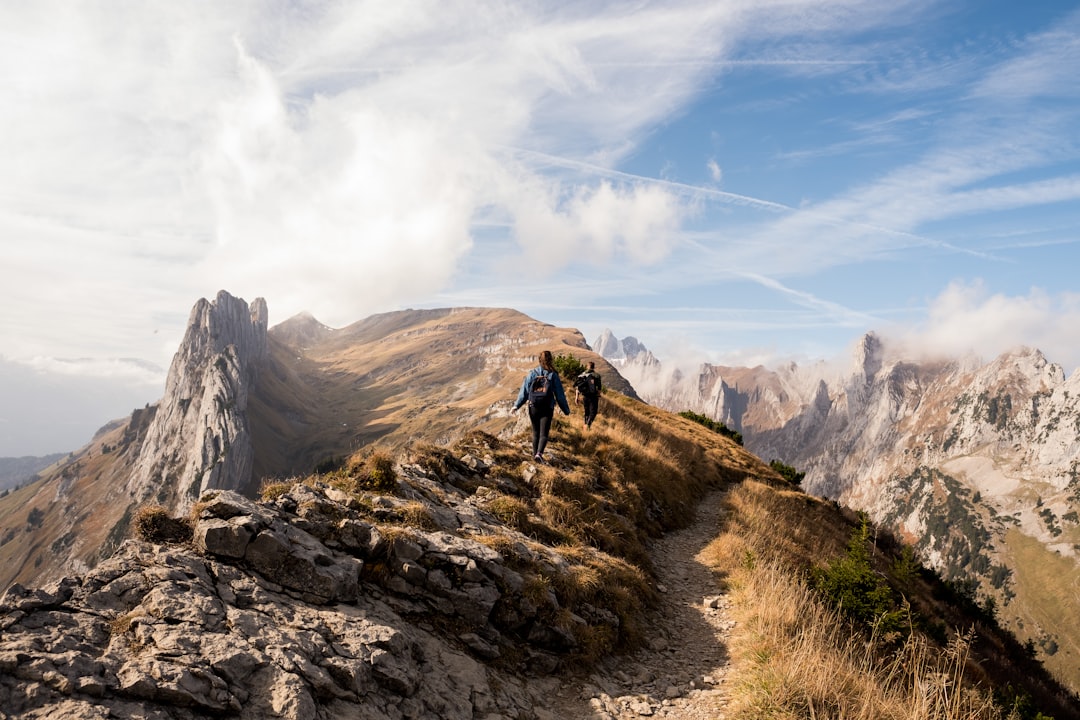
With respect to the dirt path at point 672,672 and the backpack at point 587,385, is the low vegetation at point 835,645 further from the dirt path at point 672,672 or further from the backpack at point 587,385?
the backpack at point 587,385

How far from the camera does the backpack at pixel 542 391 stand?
1758cm

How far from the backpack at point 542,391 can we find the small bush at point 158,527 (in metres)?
10.8

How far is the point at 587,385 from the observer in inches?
956

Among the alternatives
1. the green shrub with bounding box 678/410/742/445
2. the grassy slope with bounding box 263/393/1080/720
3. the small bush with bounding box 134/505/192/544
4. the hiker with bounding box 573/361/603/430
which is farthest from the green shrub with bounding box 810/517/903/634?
the green shrub with bounding box 678/410/742/445

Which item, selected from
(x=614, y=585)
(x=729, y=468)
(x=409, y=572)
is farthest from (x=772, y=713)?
(x=729, y=468)

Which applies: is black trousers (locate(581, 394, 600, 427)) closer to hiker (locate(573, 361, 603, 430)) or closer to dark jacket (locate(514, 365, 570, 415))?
hiker (locate(573, 361, 603, 430))

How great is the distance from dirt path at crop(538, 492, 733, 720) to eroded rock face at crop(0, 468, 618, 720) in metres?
0.83

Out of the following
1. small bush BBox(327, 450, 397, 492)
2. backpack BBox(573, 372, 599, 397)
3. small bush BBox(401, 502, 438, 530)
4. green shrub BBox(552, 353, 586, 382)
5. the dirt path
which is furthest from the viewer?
green shrub BBox(552, 353, 586, 382)

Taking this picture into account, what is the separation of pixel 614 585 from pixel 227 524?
7588 mm

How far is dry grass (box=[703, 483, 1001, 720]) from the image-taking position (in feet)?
24.4

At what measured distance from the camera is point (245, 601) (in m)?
7.25

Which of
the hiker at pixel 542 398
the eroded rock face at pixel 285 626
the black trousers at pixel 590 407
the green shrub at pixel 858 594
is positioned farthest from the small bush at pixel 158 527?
the black trousers at pixel 590 407

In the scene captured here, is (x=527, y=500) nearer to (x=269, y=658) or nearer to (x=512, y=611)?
(x=512, y=611)

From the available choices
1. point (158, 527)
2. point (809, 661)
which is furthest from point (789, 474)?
point (158, 527)
